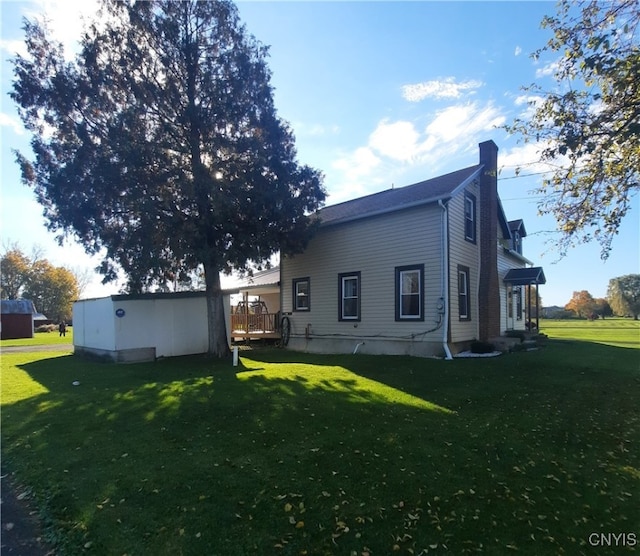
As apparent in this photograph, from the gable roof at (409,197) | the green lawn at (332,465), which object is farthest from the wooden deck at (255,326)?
the green lawn at (332,465)

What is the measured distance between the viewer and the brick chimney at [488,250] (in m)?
14.9

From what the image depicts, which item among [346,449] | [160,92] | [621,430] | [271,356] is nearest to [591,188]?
[621,430]

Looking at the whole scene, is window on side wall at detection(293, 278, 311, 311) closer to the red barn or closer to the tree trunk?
the tree trunk

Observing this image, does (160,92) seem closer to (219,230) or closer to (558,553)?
(219,230)

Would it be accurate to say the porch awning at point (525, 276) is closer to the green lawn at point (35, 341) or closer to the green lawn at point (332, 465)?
the green lawn at point (332, 465)

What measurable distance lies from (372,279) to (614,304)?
88.3 metres

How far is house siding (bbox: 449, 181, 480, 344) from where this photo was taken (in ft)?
43.0

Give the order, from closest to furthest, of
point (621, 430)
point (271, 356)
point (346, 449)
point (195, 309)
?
point (346, 449) < point (621, 430) < point (271, 356) < point (195, 309)

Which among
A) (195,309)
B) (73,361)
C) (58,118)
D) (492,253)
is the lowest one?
(73,361)

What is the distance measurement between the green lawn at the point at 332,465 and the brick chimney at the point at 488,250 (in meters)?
5.82

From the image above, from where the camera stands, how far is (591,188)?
26.5 feet

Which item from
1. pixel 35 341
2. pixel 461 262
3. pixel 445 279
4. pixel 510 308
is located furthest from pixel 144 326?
pixel 35 341

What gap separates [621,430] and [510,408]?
155cm

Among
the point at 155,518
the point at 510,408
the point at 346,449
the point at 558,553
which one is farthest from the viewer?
the point at 510,408
